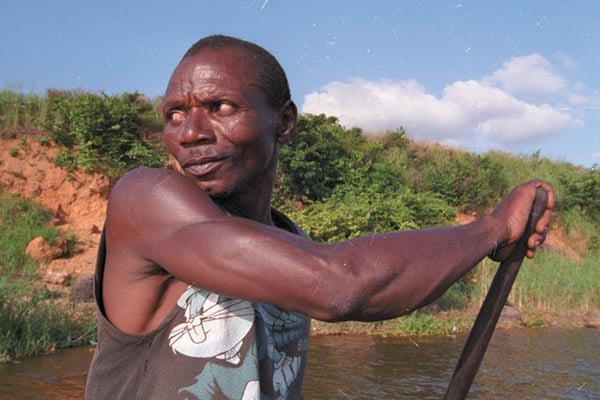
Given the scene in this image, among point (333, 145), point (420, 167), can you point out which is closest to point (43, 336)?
point (333, 145)

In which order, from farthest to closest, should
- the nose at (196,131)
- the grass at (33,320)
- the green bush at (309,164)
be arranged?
the green bush at (309,164)
the grass at (33,320)
the nose at (196,131)

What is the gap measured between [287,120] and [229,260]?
2.06 feet

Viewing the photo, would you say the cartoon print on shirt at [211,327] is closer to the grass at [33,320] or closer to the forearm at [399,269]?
the forearm at [399,269]

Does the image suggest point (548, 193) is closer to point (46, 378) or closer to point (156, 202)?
point (156, 202)

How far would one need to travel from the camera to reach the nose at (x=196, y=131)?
130 cm

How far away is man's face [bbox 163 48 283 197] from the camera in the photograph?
131 cm

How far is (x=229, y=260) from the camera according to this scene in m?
1.04

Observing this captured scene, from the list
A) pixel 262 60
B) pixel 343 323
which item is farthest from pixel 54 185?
pixel 262 60

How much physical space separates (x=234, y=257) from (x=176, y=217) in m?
0.15

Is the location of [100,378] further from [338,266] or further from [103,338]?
[338,266]

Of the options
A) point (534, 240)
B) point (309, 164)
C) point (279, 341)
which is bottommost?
point (279, 341)

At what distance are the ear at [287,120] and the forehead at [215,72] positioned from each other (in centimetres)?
18

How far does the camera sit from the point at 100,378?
1278 mm

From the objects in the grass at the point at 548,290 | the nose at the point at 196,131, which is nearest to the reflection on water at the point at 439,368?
the grass at the point at 548,290
